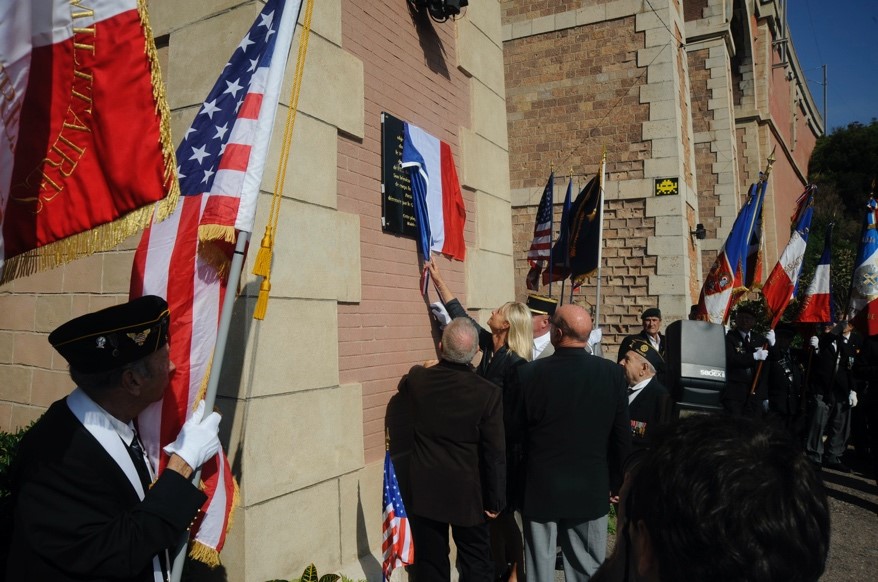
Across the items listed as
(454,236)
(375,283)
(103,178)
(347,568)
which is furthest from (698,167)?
(103,178)

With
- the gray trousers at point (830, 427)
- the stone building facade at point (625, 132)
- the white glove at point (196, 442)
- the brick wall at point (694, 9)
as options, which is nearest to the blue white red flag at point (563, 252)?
the stone building facade at point (625, 132)

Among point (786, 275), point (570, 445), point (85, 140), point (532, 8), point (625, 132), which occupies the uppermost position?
point (532, 8)

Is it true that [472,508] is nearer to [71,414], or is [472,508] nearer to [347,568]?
[347,568]

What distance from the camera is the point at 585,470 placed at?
364 centimetres

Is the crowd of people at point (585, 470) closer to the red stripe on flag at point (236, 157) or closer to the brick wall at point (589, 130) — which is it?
the red stripe on flag at point (236, 157)

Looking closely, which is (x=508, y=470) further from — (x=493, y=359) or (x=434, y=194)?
(x=434, y=194)

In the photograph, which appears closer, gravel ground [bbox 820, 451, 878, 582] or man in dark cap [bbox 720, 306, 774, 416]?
gravel ground [bbox 820, 451, 878, 582]

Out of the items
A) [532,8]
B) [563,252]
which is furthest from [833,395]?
[532,8]

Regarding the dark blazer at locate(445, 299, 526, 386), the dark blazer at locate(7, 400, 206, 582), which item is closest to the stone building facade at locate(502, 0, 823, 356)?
the dark blazer at locate(445, 299, 526, 386)

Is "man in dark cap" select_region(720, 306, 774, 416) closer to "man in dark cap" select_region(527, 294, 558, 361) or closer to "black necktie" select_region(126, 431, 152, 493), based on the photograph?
"man in dark cap" select_region(527, 294, 558, 361)

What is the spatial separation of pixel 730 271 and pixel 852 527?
10.0 feet

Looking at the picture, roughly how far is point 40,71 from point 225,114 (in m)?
0.98

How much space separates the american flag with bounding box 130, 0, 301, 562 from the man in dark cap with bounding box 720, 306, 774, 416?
6.18m

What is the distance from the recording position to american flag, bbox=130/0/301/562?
255 centimetres
